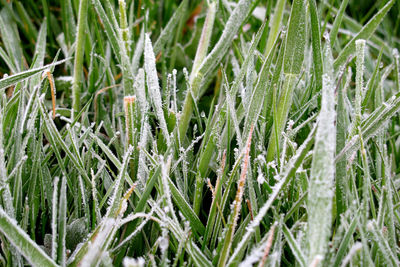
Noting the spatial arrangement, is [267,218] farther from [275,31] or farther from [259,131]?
[275,31]

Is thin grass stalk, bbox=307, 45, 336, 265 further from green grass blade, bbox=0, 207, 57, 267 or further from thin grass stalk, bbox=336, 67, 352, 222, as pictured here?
green grass blade, bbox=0, 207, 57, 267

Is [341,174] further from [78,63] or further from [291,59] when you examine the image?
[78,63]


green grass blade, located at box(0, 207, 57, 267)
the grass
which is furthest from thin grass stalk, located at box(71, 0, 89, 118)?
green grass blade, located at box(0, 207, 57, 267)

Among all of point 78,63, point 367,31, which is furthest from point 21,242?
point 367,31

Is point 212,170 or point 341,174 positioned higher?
point 341,174

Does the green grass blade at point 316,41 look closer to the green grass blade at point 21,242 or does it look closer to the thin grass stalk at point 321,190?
the thin grass stalk at point 321,190

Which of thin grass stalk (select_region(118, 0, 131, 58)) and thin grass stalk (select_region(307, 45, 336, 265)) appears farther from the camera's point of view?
thin grass stalk (select_region(118, 0, 131, 58))

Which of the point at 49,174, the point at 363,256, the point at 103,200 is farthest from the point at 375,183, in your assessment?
the point at 49,174

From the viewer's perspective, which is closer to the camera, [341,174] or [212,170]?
[341,174]

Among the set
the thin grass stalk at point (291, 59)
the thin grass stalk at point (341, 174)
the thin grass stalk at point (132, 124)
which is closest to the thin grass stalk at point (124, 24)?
the thin grass stalk at point (132, 124)
